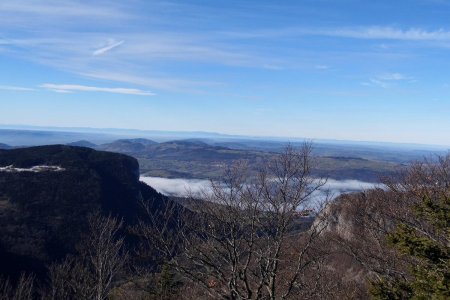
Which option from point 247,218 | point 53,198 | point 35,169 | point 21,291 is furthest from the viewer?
point 35,169

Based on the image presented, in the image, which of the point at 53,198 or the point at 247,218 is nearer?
the point at 247,218

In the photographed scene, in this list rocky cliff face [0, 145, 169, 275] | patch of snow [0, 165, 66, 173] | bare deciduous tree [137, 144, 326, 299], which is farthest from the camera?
patch of snow [0, 165, 66, 173]

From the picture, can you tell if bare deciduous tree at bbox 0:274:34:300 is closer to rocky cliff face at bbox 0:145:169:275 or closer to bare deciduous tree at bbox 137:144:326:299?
bare deciduous tree at bbox 137:144:326:299

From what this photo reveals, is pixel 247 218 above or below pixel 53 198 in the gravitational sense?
above

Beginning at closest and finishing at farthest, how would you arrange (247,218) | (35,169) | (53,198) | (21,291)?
(247,218) → (21,291) → (53,198) → (35,169)

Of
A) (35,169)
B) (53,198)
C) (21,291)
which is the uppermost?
(21,291)

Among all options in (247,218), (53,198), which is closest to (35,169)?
(53,198)

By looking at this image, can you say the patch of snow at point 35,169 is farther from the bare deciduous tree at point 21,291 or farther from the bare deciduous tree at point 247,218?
the bare deciduous tree at point 247,218

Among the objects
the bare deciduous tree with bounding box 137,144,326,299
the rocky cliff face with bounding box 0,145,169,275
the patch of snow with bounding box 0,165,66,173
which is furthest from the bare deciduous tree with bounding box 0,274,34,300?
the patch of snow with bounding box 0,165,66,173

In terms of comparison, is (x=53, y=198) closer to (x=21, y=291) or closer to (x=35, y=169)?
(x=35, y=169)

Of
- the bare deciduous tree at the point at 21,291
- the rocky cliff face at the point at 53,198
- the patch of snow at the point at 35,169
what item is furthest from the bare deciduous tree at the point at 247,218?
the patch of snow at the point at 35,169
